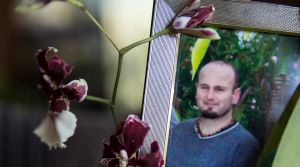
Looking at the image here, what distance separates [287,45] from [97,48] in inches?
25.6

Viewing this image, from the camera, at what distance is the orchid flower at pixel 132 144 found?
363 millimetres

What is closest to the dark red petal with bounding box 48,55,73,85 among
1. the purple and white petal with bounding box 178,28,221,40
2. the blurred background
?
the purple and white petal with bounding box 178,28,221,40

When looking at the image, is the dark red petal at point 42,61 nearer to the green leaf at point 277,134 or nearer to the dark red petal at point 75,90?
the dark red petal at point 75,90

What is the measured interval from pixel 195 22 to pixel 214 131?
0.34 feet

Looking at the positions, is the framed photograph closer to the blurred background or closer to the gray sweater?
the gray sweater

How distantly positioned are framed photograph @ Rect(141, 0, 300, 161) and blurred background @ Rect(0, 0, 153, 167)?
0.48 m

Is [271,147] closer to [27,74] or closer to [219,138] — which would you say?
[219,138]

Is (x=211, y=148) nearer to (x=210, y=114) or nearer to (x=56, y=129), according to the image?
(x=210, y=114)

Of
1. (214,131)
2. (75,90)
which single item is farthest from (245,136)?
(75,90)

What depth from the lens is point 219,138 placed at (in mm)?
406

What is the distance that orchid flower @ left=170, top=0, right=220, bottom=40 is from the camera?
36 cm

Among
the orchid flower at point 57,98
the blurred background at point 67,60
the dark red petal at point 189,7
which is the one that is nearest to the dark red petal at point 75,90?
the orchid flower at point 57,98

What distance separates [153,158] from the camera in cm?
36

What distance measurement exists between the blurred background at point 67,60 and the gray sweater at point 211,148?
18.9 inches
